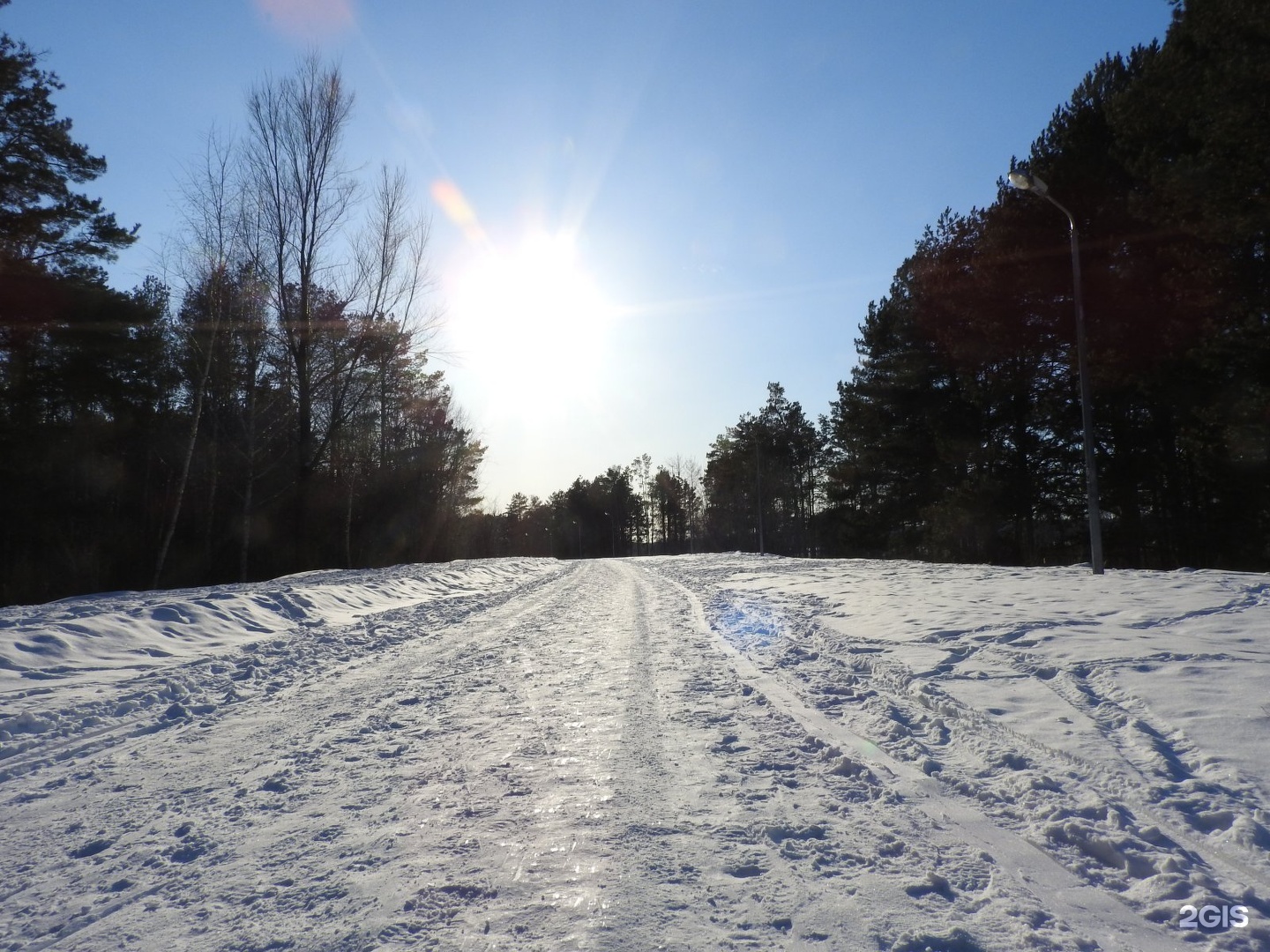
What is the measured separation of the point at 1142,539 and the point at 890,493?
11380mm

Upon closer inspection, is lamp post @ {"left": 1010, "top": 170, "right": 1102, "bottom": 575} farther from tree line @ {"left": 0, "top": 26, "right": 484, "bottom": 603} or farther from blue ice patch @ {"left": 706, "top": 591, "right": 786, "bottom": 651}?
tree line @ {"left": 0, "top": 26, "right": 484, "bottom": 603}

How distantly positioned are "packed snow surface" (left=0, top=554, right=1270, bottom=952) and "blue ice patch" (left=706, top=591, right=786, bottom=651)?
842 mm

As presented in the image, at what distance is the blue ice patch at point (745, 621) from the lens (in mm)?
8918

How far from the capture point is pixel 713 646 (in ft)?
27.7

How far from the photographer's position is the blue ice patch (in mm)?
8918

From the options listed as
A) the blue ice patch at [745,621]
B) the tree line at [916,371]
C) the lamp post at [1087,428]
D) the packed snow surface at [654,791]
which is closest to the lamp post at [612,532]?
the tree line at [916,371]

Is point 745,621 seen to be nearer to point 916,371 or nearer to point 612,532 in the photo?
point 916,371

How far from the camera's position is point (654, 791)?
369cm

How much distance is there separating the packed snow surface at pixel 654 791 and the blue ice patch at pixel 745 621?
842mm

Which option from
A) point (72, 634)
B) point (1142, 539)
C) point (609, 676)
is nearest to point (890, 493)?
point (1142, 539)

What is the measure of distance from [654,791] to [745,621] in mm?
7411

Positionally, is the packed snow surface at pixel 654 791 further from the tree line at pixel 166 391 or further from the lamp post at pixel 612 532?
the lamp post at pixel 612 532

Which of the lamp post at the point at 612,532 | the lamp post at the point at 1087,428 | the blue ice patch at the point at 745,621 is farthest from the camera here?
the lamp post at the point at 612,532

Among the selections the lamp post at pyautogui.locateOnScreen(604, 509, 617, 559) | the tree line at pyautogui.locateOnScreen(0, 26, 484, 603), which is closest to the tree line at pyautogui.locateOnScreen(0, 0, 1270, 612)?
the tree line at pyautogui.locateOnScreen(0, 26, 484, 603)
